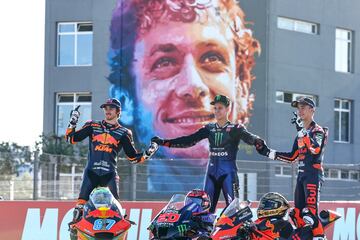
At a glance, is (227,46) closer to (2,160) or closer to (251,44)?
(251,44)

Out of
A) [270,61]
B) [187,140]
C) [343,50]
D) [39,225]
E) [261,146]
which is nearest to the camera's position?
[261,146]

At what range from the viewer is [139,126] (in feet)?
107

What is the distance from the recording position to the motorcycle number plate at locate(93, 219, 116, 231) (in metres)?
9.33

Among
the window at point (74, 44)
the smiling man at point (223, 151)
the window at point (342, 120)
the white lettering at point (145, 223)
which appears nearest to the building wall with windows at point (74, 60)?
the window at point (74, 44)

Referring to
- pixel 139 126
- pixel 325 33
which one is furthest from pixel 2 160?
pixel 325 33

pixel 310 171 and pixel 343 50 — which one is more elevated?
pixel 343 50

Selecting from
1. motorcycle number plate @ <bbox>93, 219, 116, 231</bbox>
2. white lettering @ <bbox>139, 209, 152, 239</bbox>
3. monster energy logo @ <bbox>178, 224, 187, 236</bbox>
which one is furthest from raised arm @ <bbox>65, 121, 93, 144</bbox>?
white lettering @ <bbox>139, 209, 152, 239</bbox>

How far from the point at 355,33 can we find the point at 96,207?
30.0 meters

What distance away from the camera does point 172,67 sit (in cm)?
3259

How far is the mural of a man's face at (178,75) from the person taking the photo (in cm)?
3253

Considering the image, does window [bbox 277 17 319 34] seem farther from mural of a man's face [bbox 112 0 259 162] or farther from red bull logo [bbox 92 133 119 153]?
red bull logo [bbox 92 133 119 153]

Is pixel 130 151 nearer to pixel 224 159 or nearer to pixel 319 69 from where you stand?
pixel 224 159

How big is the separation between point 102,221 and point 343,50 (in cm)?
2958

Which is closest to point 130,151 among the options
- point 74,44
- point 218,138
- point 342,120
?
point 218,138
